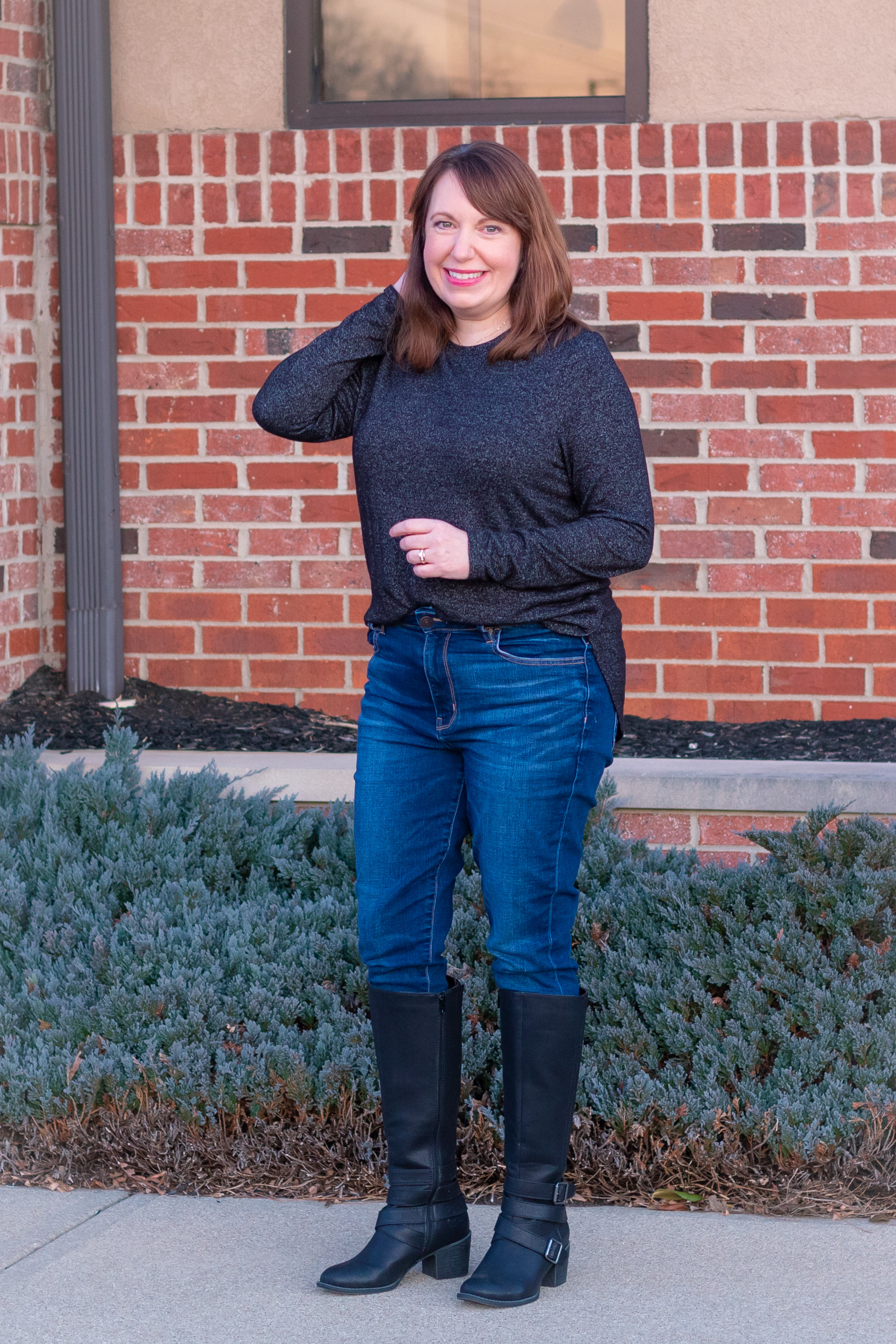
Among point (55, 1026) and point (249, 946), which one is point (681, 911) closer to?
point (249, 946)

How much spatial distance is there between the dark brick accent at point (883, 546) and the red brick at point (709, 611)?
394mm

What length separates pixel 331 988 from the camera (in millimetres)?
3559

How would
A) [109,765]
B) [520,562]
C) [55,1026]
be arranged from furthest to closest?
1. [109,765]
2. [55,1026]
3. [520,562]

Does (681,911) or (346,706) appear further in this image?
(346,706)

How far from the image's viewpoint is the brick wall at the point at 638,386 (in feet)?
15.9

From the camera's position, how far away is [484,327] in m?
2.72

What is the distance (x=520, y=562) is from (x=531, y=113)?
300 centimetres

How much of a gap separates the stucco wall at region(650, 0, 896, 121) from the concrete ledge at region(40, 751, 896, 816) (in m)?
2.10

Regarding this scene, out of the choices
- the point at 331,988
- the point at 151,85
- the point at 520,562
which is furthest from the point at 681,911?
the point at 151,85

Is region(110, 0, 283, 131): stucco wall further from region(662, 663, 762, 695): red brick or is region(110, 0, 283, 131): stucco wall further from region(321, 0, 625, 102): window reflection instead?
region(662, 663, 762, 695): red brick

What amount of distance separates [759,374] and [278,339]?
155 centimetres

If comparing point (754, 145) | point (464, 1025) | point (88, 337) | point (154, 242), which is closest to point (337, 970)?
point (464, 1025)

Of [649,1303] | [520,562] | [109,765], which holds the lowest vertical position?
[649,1303]

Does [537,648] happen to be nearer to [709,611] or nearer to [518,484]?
[518,484]
